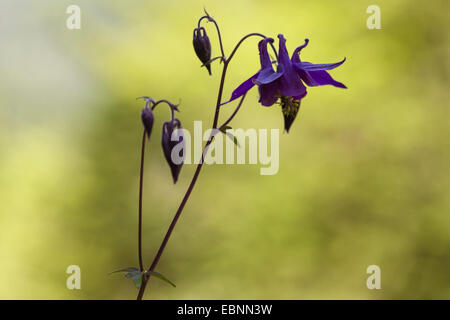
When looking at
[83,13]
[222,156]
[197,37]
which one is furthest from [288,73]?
[83,13]

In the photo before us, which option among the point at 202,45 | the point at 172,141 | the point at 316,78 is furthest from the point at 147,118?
the point at 316,78

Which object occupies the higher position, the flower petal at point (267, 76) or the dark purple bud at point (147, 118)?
the flower petal at point (267, 76)

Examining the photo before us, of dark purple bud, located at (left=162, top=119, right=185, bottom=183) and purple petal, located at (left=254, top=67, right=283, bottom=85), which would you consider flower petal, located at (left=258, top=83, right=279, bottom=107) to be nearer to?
purple petal, located at (left=254, top=67, right=283, bottom=85)

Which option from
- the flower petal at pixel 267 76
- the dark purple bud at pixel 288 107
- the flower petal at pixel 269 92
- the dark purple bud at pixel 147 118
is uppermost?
the flower petal at pixel 267 76

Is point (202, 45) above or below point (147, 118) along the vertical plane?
above

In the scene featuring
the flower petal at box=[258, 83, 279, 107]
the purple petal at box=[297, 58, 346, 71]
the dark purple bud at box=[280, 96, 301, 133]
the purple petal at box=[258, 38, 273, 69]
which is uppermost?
the purple petal at box=[258, 38, 273, 69]

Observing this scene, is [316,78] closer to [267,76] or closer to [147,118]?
[267,76]

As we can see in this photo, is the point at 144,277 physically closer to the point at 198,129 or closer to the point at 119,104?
the point at 198,129

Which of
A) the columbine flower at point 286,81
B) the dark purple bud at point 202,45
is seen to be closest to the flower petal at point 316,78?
the columbine flower at point 286,81

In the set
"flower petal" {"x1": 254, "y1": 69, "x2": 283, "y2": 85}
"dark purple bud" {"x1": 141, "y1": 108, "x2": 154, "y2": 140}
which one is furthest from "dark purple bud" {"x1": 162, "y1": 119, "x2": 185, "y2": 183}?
"flower petal" {"x1": 254, "y1": 69, "x2": 283, "y2": 85}

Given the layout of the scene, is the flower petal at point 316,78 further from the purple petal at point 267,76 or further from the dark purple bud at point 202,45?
the dark purple bud at point 202,45

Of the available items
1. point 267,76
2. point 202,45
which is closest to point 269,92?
point 267,76

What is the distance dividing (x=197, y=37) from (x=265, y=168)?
0.97 meters

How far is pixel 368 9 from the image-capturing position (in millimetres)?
1617
